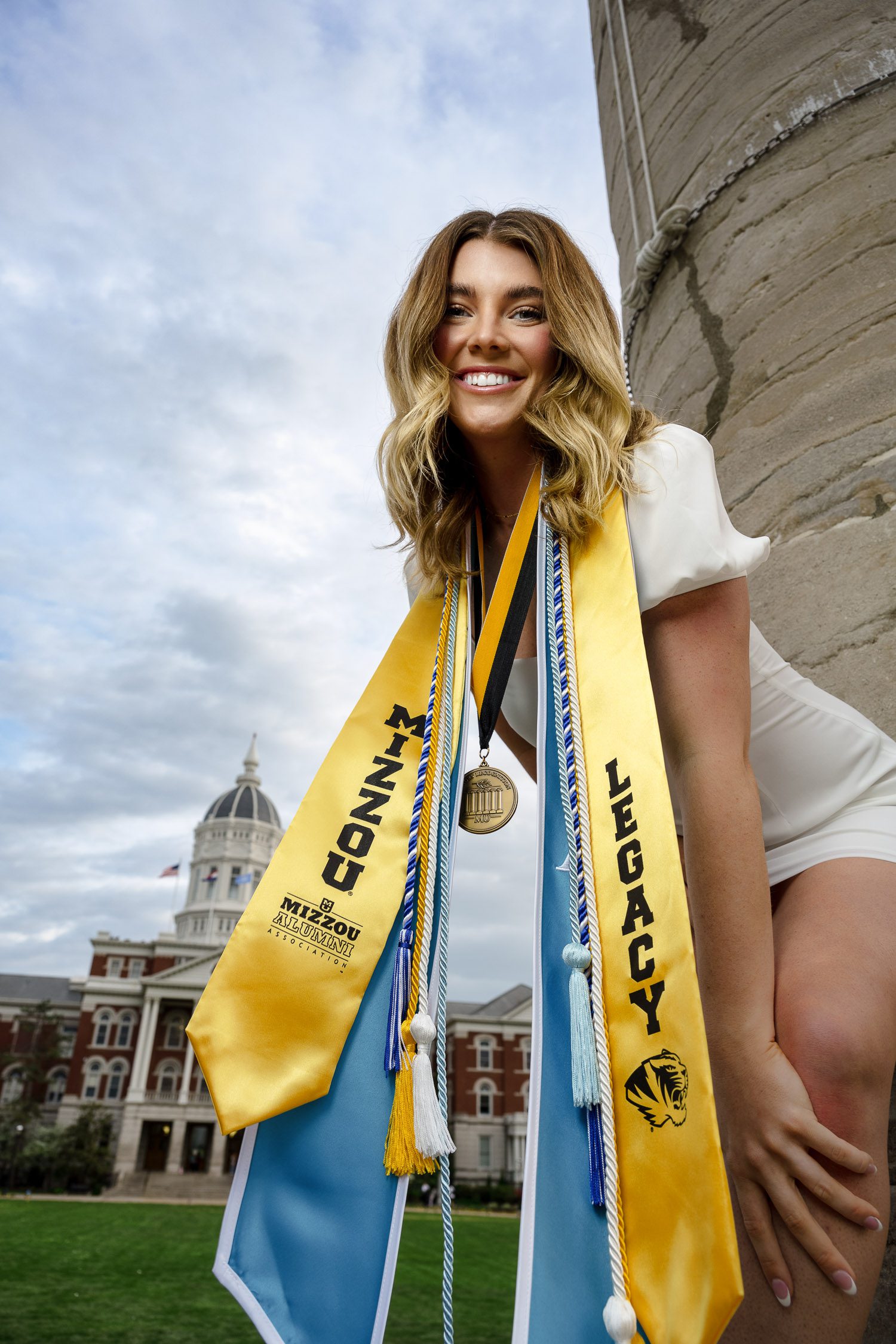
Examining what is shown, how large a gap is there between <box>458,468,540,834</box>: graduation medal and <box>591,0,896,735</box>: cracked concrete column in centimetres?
91

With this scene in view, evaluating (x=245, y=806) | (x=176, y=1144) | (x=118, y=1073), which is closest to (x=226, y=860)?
(x=245, y=806)

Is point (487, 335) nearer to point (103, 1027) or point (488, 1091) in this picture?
point (488, 1091)

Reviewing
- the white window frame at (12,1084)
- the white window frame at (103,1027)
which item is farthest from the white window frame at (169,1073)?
the white window frame at (12,1084)

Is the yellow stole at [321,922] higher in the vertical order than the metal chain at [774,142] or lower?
lower

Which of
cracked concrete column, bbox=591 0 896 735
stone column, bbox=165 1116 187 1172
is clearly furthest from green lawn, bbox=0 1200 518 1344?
stone column, bbox=165 1116 187 1172

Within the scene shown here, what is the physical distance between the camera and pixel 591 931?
40.0 inches

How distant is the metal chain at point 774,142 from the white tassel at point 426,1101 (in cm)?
172

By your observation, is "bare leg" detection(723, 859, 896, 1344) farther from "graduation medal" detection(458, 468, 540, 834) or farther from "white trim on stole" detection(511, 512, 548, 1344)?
"graduation medal" detection(458, 468, 540, 834)

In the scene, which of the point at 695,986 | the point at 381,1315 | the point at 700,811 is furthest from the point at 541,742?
the point at 381,1315

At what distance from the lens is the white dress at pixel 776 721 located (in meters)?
1.17

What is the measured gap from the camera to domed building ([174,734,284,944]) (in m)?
60.2

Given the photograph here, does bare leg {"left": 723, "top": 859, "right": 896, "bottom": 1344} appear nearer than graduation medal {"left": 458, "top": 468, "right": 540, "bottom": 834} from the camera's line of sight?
Yes

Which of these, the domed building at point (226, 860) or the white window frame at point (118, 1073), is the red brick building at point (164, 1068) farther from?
the domed building at point (226, 860)

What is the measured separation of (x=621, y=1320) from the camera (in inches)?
32.6
